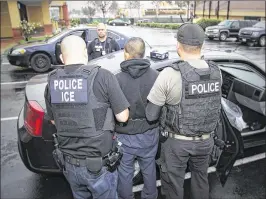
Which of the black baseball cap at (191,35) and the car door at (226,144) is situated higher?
the black baseball cap at (191,35)

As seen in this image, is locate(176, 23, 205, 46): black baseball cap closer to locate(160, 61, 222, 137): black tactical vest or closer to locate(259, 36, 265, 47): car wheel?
locate(160, 61, 222, 137): black tactical vest

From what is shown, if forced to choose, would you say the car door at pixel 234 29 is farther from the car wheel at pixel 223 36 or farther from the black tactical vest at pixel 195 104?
the black tactical vest at pixel 195 104

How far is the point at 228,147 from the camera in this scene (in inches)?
109

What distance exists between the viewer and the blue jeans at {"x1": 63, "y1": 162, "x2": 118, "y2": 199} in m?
1.89

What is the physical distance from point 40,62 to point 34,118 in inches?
244

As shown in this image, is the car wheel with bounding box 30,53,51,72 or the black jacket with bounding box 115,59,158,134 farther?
the car wheel with bounding box 30,53,51,72

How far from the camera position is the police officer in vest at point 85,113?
1.77 m

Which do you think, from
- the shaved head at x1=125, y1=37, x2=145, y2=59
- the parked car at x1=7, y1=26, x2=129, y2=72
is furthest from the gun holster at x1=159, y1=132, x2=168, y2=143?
the parked car at x1=7, y1=26, x2=129, y2=72

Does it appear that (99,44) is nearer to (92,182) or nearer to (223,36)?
(92,182)

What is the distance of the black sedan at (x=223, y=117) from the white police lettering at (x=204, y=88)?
611mm

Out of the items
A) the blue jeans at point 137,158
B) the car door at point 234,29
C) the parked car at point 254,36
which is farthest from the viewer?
the car door at point 234,29

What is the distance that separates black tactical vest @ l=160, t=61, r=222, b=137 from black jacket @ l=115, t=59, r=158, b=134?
0.20 m

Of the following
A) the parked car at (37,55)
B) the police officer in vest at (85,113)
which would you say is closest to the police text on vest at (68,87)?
the police officer in vest at (85,113)

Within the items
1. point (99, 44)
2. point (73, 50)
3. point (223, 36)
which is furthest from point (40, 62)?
point (223, 36)
